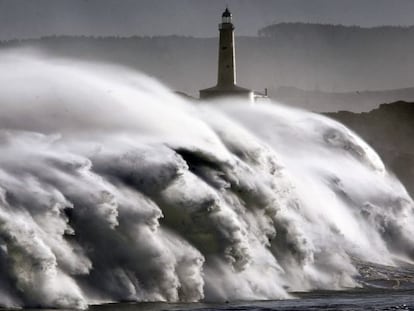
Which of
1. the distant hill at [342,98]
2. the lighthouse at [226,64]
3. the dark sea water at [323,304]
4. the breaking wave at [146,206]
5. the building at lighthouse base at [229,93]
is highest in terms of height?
the distant hill at [342,98]

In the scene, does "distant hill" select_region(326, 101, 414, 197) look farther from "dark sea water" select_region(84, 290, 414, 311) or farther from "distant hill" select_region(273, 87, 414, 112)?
"dark sea water" select_region(84, 290, 414, 311)

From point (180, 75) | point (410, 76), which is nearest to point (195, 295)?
point (180, 75)

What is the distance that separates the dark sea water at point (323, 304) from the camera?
3466cm

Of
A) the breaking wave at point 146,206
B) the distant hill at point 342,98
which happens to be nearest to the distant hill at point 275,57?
the distant hill at point 342,98

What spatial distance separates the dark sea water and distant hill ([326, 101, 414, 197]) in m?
39.8

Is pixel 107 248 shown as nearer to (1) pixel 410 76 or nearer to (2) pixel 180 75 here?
(2) pixel 180 75

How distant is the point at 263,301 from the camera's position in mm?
37562

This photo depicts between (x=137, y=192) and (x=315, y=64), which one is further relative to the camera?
(x=315, y=64)

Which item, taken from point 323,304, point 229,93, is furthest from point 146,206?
point 229,93

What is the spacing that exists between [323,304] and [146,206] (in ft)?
14.6

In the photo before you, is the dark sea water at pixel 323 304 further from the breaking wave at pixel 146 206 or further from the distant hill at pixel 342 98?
the distant hill at pixel 342 98

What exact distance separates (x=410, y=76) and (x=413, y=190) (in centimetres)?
4814

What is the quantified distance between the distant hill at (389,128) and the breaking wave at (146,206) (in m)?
28.4

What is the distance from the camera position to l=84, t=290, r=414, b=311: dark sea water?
3466 cm
